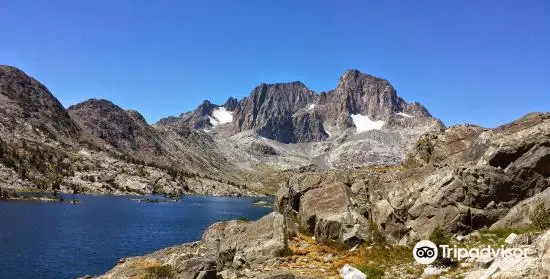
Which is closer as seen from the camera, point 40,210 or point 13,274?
point 13,274

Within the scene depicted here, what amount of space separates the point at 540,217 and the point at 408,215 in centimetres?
959

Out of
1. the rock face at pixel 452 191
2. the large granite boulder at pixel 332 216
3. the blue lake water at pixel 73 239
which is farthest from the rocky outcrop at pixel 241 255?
the blue lake water at pixel 73 239

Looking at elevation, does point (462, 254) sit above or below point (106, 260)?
above

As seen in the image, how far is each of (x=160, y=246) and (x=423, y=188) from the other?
71211mm

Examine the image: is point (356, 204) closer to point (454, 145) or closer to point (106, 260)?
point (454, 145)

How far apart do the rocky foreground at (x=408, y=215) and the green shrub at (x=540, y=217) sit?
0.07 meters

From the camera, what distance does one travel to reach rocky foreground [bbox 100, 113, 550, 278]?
28.6m

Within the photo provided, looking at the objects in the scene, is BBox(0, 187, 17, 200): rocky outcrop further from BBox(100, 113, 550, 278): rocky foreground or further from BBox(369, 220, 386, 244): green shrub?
BBox(369, 220, 386, 244): green shrub

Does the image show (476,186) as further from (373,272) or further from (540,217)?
(373,272)

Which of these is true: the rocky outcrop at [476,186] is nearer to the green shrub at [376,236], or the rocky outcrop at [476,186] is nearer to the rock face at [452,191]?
the rock face at [452,191]

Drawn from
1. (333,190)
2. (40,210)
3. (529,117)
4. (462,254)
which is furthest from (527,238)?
(40,210)

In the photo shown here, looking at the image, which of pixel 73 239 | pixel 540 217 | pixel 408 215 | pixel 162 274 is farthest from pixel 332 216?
pixel 73 239

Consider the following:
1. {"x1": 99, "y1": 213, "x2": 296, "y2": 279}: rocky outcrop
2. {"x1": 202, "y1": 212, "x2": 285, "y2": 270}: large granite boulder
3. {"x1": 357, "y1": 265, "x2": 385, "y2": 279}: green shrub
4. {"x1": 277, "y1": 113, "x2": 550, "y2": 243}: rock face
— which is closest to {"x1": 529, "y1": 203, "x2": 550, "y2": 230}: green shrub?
{"x1": 277, "y1": 113, "x2": 550, "y2": 243}: rock face

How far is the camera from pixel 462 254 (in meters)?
25.5
